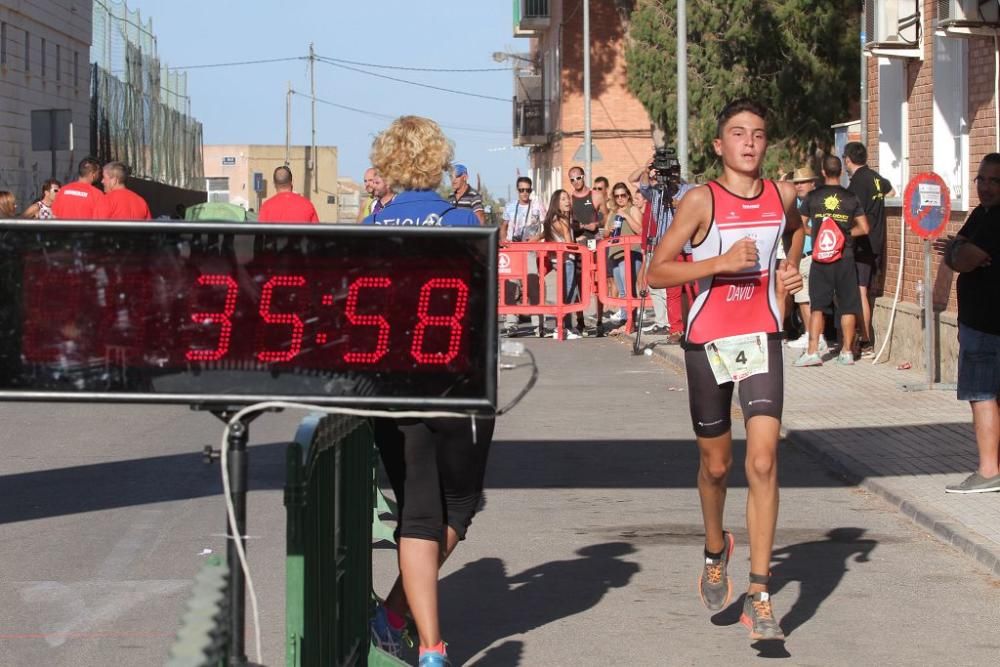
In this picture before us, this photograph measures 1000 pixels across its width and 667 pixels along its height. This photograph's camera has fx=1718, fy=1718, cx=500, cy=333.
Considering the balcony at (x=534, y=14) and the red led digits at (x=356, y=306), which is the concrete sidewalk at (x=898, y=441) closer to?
the red led digits at (x=356, y=306)

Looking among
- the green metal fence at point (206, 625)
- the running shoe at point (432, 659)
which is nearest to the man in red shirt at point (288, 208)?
the running shoe at point (432, 659)

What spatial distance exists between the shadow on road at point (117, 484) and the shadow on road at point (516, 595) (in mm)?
1960

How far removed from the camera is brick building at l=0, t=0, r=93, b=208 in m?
45.4

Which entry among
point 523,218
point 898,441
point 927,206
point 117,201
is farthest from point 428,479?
point 523,218

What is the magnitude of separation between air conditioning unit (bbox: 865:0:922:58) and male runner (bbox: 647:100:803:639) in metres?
11.5

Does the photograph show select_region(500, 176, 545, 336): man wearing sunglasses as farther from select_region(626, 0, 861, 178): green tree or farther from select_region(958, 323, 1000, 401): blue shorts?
select_region(958, 323, 1000, 401): blue shorts

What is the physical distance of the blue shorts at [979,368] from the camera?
→ 9203mm

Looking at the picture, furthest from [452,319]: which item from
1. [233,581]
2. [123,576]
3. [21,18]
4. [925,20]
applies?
[21,18]

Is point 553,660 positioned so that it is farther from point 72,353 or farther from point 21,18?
point 21,18

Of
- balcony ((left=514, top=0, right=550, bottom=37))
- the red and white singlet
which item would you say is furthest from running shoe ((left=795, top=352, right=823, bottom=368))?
balcony ((left=514, top=0, right=550, bottom=37))

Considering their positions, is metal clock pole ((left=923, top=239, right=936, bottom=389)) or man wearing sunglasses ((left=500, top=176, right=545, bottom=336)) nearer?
metal clock pole ((left=923, top=239, right=936, bottom=389))

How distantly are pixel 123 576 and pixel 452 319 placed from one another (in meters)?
4.11

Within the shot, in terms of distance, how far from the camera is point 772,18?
3694cm

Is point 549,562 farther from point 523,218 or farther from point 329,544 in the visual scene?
point 523,218
